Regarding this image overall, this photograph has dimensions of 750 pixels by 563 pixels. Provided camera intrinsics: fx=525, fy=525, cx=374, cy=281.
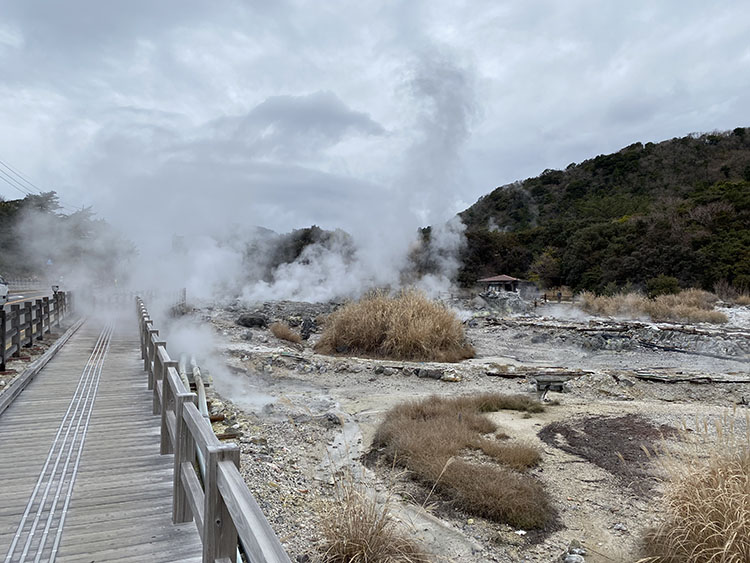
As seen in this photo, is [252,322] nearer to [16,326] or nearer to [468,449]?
[16,326]

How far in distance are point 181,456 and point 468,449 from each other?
426 centimetres

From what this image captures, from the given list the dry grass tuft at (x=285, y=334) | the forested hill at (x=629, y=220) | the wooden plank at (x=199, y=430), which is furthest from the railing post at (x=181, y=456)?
the forested hill at (x=629, y=220)

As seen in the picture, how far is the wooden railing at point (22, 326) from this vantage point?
317 inches

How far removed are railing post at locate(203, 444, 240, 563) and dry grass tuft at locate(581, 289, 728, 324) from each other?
835 inches

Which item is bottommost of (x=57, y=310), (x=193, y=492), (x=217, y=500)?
(x=193, y=492)

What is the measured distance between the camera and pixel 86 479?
4.02 m

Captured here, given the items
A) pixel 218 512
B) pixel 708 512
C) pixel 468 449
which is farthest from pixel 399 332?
pixel 218 512

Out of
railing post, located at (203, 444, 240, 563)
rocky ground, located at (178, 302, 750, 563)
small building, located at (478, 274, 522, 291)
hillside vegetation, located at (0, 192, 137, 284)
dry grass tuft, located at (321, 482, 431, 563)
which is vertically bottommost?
rocky ground, located at (178, 302, 750, 563)

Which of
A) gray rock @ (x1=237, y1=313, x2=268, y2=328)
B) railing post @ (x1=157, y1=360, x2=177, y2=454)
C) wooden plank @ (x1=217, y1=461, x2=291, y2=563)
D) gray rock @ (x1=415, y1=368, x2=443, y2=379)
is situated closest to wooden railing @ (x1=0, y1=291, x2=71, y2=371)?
railing post @ (x1=157, y1=360, x2=177, y2=454)

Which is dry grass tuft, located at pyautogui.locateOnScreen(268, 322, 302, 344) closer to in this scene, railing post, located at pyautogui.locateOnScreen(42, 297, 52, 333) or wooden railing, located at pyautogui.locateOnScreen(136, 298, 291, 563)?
railing post, located at pyautogui.locateOnScreen(42, 297, 52, 333)

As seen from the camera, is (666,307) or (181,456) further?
(666,307)

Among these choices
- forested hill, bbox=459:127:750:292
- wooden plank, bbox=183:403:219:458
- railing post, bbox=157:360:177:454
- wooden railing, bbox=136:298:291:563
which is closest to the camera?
wooden railing, bbox=136:298:291:563

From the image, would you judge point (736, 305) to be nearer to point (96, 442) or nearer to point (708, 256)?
point (708, 256)

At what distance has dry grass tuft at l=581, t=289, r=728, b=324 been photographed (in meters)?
19.8
